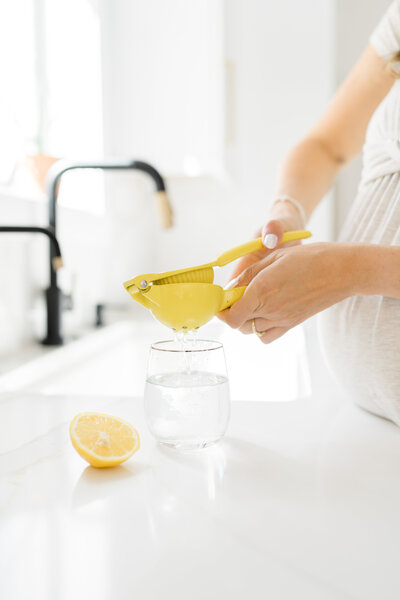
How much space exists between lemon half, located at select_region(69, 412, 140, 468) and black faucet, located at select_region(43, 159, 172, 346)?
0.66 metres

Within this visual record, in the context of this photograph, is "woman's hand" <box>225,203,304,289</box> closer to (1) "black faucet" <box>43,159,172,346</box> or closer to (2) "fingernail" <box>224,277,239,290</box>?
(2) "fingernail" <box>224,277,239,290</box>

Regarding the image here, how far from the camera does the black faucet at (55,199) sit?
1.23m

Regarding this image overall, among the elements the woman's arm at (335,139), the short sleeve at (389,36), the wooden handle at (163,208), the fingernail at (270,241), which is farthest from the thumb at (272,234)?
the wooden handle at (163,208)

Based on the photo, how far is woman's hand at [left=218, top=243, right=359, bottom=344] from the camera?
26.4 inches

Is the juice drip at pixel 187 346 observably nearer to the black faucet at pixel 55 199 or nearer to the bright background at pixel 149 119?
the black faucet at pixel 55 199

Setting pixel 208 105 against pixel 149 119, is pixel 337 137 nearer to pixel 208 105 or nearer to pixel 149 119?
pixel 208 105

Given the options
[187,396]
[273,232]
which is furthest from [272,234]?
[187,396]

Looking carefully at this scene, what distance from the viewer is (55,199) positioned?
130cm

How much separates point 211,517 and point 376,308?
399 mm

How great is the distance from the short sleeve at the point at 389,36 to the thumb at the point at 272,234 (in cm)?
41

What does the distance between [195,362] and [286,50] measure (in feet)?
6.55

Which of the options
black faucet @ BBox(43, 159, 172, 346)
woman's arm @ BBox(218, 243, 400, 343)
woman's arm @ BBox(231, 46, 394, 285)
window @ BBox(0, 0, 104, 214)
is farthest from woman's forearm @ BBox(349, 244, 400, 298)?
window @ BBox(0, 0, 104, 214)

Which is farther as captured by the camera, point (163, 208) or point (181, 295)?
point (163, 208)

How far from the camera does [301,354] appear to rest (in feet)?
4.18
